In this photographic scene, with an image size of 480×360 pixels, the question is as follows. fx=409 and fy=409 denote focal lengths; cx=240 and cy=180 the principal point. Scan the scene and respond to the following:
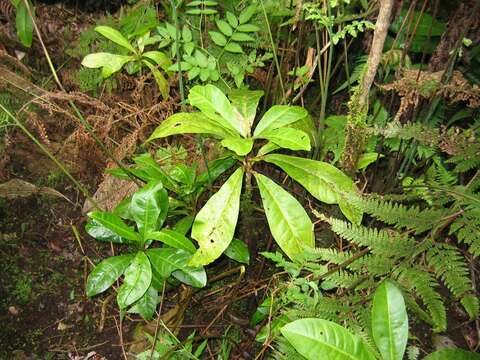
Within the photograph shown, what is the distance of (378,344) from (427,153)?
Answer: 99 centimetres

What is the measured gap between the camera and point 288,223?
5.46 feet

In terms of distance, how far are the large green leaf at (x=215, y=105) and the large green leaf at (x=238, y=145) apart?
0.56ft

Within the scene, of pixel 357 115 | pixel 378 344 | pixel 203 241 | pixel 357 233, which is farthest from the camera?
pixel 203 241

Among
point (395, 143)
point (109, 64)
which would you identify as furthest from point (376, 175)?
point (109, 64)

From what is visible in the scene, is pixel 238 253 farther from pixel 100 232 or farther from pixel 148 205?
pixel 100 232

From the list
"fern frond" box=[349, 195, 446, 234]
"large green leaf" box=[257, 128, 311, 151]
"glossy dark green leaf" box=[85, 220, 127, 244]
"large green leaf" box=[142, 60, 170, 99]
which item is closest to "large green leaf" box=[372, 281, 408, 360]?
"fern frond" box=[349, 195, 446, 234]

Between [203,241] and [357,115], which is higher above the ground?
[357,115]

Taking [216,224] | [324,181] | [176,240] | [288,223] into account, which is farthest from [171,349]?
[324,181]

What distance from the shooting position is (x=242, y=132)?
1767 mm

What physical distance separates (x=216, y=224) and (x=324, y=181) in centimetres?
48

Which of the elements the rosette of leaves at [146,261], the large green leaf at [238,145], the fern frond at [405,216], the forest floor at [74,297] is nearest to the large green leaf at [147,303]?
the rosette of leaves at [146,261]

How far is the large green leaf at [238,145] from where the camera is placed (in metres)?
1.52

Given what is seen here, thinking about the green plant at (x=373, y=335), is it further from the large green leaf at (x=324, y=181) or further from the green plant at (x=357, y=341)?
the large green leaf at (x=324, y=181)

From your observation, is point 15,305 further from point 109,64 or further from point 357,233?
point 357,233
